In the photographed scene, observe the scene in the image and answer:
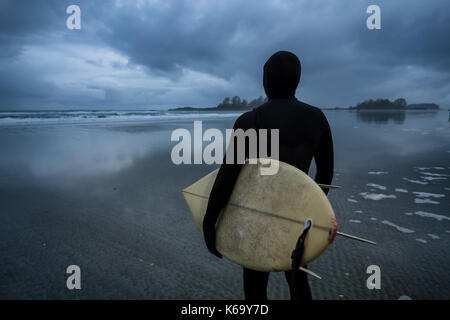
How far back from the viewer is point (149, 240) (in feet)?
10.3

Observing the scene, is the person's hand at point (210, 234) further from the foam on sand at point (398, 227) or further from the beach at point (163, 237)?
the foam on sand at point (398, 227)

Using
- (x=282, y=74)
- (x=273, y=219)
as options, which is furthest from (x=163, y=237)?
(x=282, y=74)

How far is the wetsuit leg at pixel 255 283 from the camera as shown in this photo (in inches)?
66.2

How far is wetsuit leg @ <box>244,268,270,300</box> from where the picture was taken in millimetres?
1683

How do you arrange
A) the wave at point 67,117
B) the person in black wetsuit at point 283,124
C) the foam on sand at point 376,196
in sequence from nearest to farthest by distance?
the person in black wetsuit at point 283,124, the foam on sand at point 376,196, the wave at point 67,117

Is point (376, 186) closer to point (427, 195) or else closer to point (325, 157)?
point (427, 195)

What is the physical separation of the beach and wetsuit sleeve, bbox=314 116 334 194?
3.97 ft

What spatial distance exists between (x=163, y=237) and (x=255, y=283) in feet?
6.01

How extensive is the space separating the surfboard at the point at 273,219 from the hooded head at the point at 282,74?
44 cm

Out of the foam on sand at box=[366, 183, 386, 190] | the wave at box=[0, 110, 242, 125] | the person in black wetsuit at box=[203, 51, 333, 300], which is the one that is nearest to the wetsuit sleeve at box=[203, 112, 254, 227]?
the person in black wetsuit at box=[203, 51, 333, 300]

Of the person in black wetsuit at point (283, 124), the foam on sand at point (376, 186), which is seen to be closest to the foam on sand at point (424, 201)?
the foam on sand at point (376, 186)

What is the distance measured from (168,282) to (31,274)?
1.38 m
